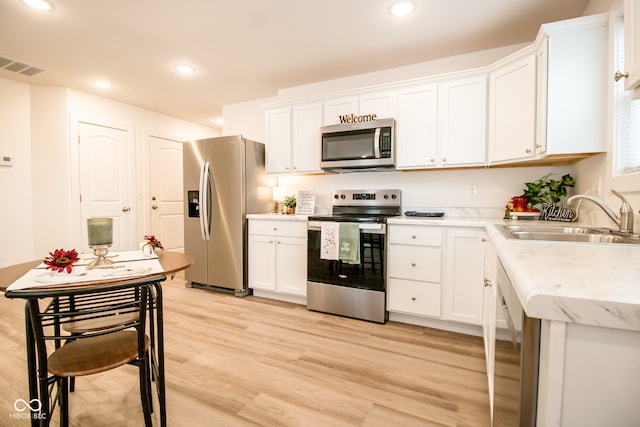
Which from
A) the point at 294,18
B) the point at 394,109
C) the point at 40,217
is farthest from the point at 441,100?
the point at 40,217

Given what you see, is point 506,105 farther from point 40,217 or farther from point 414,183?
point 40,217

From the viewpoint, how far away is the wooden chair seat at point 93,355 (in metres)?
1.14

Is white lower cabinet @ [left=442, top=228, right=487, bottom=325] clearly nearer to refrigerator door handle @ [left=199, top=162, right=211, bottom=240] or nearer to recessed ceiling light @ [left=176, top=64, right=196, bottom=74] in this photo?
refrigerator door handle @ [left=199, top=162, right=211, bottom=240]

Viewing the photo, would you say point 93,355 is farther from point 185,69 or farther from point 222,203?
point 185,69

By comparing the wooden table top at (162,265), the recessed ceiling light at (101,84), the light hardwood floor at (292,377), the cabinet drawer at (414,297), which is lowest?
the light hardwood floor at (292,377)

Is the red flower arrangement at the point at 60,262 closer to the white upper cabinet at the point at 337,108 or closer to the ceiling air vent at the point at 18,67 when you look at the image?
the white upper cabinet at the point at 337,108

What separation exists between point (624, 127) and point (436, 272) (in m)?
1.44

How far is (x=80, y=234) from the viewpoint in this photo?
3932 mm

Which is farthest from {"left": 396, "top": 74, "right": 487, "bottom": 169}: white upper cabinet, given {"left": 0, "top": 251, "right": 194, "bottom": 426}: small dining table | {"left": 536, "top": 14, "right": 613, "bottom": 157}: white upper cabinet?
{"left": 0, "top": 251, "right": 194, "bottom": 426}: small dining table

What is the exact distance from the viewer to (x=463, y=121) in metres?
2.58

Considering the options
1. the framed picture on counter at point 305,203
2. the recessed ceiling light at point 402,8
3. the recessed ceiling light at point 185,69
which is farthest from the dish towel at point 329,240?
the recessed ceiling light at point 185,69

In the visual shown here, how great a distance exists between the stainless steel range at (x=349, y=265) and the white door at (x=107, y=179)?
3167 mm

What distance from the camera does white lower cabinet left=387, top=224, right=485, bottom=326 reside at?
2318mm

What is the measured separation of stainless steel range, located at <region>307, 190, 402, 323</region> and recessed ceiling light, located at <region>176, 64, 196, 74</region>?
2101 mm
